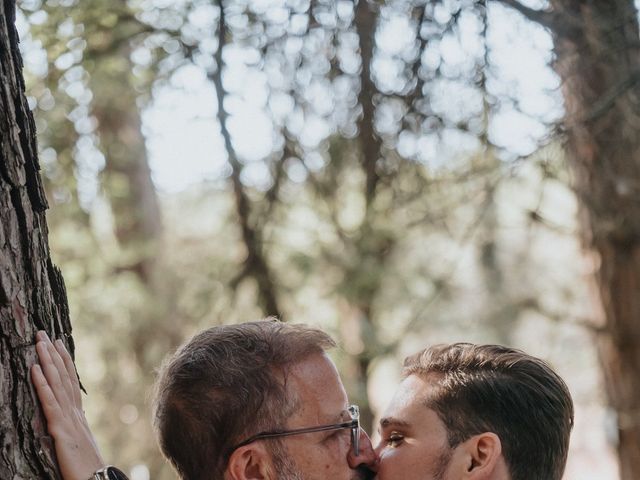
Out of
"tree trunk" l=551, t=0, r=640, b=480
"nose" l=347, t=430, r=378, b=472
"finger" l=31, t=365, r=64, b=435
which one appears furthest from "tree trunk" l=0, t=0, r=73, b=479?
"tree trunk" l=551, t=0, r=640, b=480

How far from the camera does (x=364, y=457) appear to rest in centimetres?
282

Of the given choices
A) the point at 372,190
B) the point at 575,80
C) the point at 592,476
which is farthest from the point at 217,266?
the point at 592,476

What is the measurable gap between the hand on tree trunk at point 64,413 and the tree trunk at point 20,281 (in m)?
0.02

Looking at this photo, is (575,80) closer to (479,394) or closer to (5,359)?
(479,394)

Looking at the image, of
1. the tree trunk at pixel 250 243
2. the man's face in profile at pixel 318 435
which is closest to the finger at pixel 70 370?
the man's face in profile at pixel 318 435

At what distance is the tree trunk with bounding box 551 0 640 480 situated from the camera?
5484 millimetres

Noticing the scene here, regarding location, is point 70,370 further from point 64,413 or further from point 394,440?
point 394,440

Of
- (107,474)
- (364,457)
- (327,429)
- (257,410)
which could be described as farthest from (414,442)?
(107,474)

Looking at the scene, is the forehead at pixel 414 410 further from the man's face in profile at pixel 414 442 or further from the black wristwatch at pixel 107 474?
the black wristwatch at pixel 107 474

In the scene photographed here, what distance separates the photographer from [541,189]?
6008mm

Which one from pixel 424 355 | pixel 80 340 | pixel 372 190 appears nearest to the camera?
pixel 424 355

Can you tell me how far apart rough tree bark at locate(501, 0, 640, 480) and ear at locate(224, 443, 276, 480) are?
324 centimetres

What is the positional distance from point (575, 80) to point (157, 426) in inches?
147

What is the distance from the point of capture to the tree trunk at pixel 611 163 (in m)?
5.48
